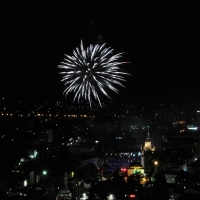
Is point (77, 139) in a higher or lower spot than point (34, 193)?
higher

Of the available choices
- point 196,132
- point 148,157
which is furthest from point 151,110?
point 148,157

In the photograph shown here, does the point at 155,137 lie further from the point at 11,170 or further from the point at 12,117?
the point at 11,170

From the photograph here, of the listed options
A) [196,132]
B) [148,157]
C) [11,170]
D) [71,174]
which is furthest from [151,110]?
[11,170]

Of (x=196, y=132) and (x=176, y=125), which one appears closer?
(x=196, y=132)

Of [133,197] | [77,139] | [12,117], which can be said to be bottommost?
[133,197]

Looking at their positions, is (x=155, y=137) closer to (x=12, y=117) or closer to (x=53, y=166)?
(x=12, y=117)

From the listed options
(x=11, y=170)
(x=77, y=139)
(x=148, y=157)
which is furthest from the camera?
(x=77, y=139)

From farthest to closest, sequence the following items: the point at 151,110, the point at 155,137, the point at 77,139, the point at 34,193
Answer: the point at 151,110
the point at 155,137
the point at 77,139
the point at 34,193

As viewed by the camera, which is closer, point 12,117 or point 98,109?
point 12,117

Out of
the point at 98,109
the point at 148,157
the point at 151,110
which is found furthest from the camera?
the point at 151,110
